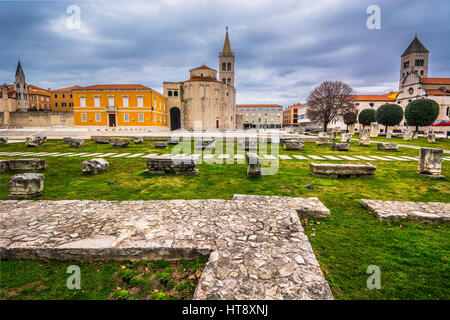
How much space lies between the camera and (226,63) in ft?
194

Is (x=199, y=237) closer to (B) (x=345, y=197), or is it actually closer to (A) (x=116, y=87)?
(B) (x=345, y=197)

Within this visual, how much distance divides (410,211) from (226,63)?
200 ft

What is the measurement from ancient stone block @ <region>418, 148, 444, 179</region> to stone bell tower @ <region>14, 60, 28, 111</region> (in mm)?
75150

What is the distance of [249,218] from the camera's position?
4059 millimetres

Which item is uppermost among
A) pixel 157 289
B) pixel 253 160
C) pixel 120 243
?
pixel 253 160

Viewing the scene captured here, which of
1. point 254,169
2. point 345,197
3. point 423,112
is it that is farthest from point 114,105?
point 423,112

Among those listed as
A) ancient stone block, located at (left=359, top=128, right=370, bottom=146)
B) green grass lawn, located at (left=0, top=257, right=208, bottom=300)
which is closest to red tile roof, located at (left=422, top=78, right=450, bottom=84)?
ancient stone block, located at (left=359, top=128, right=370, bottom=146)

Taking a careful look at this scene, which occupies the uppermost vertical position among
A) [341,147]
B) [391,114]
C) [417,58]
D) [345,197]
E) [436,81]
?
[417,58]

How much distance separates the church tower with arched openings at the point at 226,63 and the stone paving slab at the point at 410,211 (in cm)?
5887

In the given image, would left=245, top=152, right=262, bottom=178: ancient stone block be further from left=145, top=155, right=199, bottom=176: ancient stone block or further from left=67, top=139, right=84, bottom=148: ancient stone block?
left=67, top=139, right=84, bottom=148: ancient stone block

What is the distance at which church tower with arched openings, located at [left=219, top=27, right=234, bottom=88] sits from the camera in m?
59.0

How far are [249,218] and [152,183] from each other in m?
4.23
